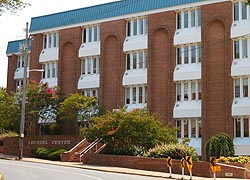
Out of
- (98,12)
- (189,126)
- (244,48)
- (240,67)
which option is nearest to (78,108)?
(189,126)

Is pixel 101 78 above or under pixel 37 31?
under

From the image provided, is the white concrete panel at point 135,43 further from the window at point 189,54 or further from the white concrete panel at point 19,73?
the white concrete panel at point 19,73

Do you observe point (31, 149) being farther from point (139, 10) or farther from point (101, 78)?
point (139, 10)

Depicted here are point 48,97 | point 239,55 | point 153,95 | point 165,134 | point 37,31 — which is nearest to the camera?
point 165,134

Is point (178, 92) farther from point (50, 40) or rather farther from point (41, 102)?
point (50, 40)

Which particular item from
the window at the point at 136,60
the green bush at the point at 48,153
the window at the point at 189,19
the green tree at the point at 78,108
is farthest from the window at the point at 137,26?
the green bush at the point at 48,153

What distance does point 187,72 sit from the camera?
43.7 meters

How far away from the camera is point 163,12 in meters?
46.1

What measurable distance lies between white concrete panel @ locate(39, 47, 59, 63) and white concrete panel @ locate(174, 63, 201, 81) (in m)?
15.1

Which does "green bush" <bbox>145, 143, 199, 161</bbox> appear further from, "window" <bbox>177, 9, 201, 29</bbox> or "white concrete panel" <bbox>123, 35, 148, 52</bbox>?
"white concrete panel" <bbox>123, 35, 148, 52</bbox>

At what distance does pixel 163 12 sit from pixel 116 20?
17.8 ft

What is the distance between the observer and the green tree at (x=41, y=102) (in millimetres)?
48281

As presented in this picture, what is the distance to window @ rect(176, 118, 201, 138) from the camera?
42781 mm

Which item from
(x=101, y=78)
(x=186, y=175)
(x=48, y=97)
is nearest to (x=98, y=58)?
(x=101, y=78)
